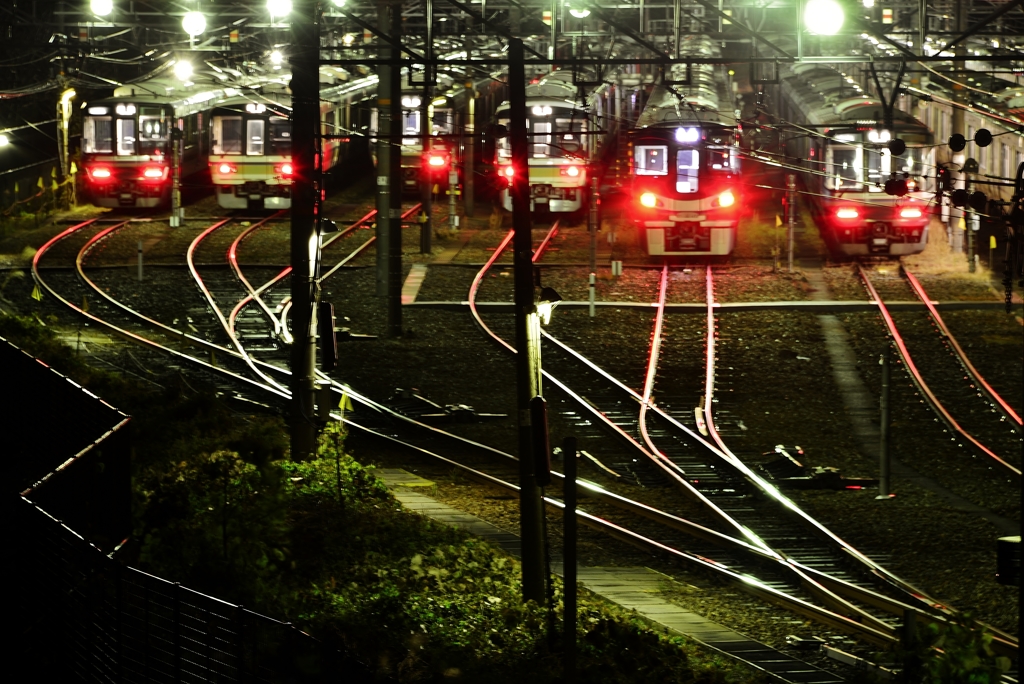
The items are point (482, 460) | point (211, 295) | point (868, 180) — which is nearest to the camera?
point (482, 460)

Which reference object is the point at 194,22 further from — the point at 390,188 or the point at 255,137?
the point at 255,137

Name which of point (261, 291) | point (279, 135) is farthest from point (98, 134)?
point (261, 291)

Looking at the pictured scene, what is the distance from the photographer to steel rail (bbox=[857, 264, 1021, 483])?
16953 mm

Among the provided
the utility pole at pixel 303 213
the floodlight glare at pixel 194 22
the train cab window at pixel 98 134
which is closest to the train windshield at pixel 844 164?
the floodlight glare at pixel 194 22

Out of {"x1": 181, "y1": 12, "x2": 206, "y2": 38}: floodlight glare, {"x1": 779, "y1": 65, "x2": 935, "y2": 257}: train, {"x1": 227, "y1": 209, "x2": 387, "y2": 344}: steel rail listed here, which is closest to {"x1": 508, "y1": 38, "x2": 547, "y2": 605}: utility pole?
{"x1": 227, "y1": 209, "x2": 387, "y2": 344}: steel rail

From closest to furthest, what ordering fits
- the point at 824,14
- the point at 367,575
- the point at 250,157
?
the point at 367,575
the point at 824,14
the point at 250,157

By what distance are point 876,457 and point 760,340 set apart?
6158mm

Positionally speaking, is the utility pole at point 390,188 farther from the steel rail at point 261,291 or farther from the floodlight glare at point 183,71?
the floodlight glare at point 183,71

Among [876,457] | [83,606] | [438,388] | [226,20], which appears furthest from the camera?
[226,20]

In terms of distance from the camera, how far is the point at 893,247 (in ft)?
96.5

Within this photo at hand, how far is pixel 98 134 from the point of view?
3484 cm

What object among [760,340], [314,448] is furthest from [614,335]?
[314,448]

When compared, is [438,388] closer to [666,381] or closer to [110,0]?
[666,381]

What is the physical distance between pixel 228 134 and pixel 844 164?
45.5 feet
